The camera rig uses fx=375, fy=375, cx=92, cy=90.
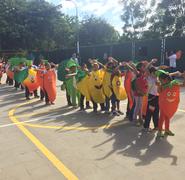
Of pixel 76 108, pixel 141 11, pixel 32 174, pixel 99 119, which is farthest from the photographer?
pixel 141 11

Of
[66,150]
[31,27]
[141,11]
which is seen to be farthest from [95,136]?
[31,27]

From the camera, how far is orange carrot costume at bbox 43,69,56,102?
13750mm

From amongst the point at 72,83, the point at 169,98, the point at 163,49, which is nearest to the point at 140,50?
the point at 163,49

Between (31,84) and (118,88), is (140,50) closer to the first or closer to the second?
(31,84)

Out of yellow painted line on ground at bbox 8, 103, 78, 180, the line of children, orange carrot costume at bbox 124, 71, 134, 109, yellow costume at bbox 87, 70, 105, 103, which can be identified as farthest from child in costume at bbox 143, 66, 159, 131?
yellow costume at bbox 87, 70, 105, 103

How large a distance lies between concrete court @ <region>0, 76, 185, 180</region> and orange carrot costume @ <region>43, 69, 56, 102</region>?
2427 millimetres

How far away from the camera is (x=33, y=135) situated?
8.84 meters

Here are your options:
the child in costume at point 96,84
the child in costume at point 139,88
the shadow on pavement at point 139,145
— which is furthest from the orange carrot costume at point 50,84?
the shadow on pavement at point 139,145

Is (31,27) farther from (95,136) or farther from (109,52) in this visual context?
(95,136)

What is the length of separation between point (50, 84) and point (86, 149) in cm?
665

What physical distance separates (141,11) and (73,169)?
1764 inches

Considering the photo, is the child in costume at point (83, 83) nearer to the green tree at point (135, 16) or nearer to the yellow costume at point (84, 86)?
the yellow costume at point (84, 86)

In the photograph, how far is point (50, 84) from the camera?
13.8 m

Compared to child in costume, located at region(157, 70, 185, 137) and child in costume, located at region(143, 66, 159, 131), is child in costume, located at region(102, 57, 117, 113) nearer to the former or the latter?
child in costume, located at region(143, 66, 159, 131)
